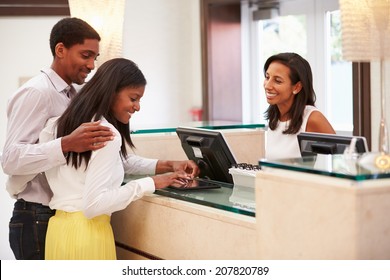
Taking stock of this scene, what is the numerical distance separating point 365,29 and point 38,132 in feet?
4.77

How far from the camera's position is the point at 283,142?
11.6 ft

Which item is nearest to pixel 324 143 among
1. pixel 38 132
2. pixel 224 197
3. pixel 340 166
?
pixel 224 197

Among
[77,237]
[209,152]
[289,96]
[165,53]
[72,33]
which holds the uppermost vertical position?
[165,53]

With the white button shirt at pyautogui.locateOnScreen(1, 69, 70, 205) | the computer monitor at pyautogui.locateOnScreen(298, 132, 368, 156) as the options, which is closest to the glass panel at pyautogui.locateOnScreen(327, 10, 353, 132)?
the computer monitor at pyautogui.locateOnScreen(298, 132, 368, 156)

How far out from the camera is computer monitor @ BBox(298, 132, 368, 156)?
2.52 meters

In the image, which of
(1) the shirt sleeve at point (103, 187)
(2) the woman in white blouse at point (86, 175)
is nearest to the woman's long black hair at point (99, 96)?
(2) the woman in white blouse at point (86, 175)

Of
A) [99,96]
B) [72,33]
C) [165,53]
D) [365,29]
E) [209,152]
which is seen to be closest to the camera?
[99,96]

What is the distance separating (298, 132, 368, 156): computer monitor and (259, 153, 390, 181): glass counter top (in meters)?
0.37

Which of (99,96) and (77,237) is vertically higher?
(99,96)

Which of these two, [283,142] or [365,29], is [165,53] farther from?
[365,29]

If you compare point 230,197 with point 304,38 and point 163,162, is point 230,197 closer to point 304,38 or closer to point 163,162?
point 163,162

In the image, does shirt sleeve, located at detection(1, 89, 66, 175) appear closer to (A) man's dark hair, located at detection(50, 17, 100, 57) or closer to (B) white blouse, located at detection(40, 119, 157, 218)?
(B) white blouse, located at detection(40, 119, 157, 218)

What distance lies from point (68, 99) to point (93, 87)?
1.03 ft

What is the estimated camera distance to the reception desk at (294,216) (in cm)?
178
